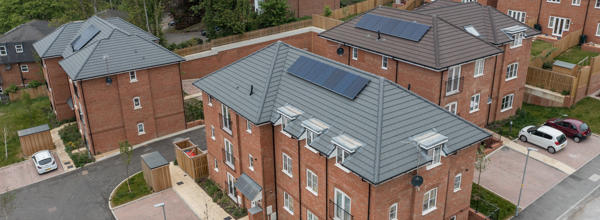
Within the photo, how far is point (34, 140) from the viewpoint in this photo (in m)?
39.8

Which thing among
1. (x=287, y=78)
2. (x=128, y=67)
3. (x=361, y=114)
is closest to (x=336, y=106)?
(x=361, y=114)

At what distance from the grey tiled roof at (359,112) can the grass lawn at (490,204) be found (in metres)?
6.69

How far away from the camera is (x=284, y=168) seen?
27.3 metres

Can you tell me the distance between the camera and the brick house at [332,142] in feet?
70.5

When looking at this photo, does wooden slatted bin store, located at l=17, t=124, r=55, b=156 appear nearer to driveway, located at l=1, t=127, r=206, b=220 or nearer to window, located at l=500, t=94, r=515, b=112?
driveway, located at l=1, t=127, r=206, b=220

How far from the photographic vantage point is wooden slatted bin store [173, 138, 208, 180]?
34.5m

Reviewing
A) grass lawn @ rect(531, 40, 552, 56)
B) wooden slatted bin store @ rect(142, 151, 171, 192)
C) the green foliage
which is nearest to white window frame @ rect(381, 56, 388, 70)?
wooden slatted bin store @ rect(142, 151, 171, 192)

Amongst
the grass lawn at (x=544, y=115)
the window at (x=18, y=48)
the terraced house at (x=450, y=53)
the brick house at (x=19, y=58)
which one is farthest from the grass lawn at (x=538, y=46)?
the window at (x=18, y=48)

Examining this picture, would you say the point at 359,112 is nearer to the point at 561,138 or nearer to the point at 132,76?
the point at 561,138

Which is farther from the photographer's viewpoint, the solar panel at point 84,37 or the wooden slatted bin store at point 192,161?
the solar panel at point 84,37

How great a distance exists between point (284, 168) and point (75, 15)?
47933mm

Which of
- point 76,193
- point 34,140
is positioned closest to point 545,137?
point 76,193

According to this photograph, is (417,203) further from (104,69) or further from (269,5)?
(269,5)

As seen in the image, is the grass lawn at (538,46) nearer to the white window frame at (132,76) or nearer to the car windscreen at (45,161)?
the white window frame at (132,76)
